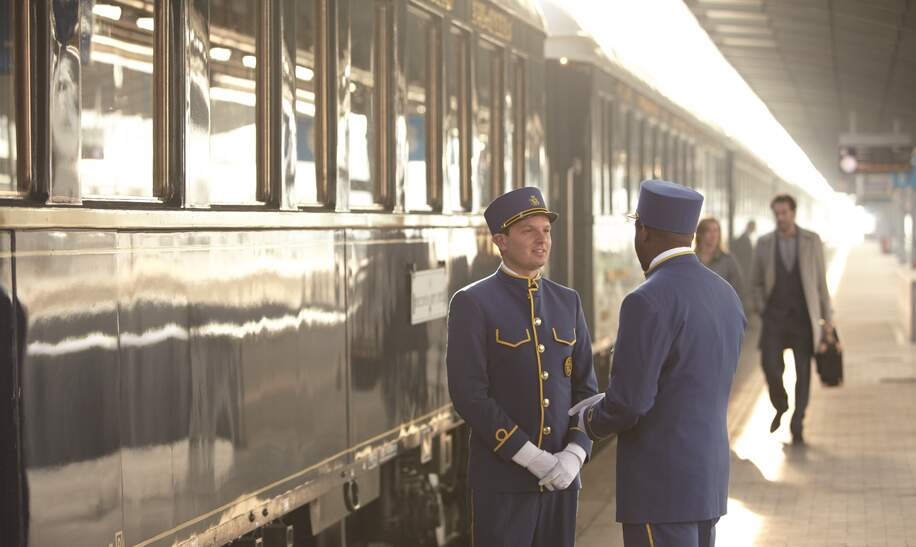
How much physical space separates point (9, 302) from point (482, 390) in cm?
176

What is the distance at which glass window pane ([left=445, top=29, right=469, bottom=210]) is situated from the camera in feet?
25.0

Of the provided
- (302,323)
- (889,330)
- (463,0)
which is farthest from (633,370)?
(889,330)

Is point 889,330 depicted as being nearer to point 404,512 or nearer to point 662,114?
point 662,114

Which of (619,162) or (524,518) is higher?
(619,162)

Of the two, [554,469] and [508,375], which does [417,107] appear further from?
[554,469]

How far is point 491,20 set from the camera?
8367 mm

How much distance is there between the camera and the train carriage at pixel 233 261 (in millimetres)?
3855

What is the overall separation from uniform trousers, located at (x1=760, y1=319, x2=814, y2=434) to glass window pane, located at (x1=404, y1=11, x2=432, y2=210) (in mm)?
4892

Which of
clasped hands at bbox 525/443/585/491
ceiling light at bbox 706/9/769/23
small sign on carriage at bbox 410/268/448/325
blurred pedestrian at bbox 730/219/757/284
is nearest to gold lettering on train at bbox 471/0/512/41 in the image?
small sign on carriage at bbox 410/268/448/325

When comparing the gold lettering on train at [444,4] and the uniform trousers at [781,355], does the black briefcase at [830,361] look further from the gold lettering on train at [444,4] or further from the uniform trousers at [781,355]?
the gold lettering on train at [444,4]

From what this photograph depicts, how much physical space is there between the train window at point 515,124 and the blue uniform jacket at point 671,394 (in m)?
4.28

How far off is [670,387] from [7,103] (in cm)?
199

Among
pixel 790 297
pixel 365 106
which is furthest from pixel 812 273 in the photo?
pixel 365 106

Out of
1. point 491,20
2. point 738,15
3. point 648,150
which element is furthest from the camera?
point 738,15
